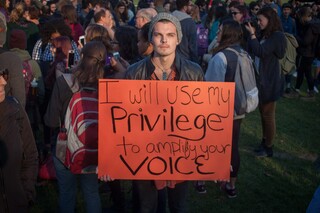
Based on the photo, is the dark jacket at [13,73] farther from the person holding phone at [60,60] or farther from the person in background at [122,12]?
the person in background at [122,12]

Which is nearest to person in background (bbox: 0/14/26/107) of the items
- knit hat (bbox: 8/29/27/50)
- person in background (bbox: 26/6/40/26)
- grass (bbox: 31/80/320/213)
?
knit hat (bbox: 8/29/27/50)

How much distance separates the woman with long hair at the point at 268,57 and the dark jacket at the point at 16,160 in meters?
3.17

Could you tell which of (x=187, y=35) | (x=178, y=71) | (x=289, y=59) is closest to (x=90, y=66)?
(x=178, y=71)

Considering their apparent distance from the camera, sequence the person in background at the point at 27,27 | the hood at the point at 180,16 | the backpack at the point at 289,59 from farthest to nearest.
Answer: the hood at the point at 180,16, the person in background at the point at 27,27, the backpack at the point at 289,59

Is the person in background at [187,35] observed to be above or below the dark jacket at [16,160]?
above

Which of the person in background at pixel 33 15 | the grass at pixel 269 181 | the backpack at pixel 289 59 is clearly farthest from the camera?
the person in background at pixel 33 15

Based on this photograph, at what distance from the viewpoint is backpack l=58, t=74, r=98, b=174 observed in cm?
306

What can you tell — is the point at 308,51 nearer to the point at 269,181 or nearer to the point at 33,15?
the point at 269,181

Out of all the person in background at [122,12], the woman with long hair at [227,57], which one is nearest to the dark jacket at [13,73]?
the woman with long hair at [227,57]

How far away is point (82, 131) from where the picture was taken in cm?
306

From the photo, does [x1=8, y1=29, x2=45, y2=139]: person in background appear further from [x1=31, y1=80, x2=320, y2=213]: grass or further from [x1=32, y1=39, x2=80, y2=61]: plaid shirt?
[x1=31, y1=80, x2=320, y2=213]: grass

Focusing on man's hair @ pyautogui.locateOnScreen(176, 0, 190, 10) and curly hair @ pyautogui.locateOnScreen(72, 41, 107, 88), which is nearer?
curly hair @ pyautogui.locateOnScreen(72, 41, 107, 88)

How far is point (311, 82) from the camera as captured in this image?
888 centimetres

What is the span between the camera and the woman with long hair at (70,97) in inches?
124
